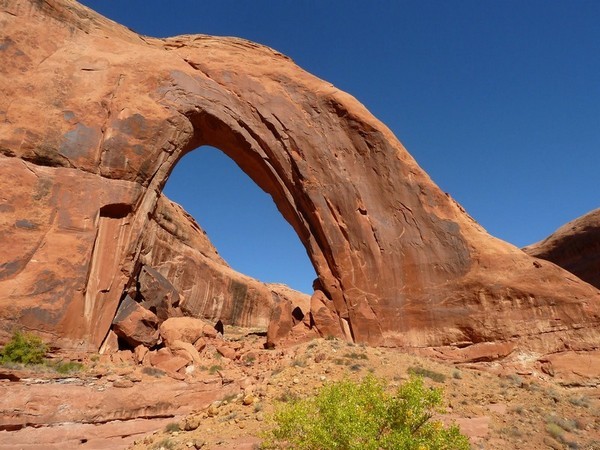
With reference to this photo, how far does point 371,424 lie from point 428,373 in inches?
305

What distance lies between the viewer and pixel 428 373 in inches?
531

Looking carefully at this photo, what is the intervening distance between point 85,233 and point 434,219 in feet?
45.5

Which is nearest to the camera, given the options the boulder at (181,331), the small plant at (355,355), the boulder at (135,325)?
the small plant at (355,355)

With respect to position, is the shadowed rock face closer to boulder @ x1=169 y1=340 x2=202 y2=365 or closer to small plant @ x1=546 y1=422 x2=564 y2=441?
boulder @ x1=169 y1=340 x2=202 y2=365

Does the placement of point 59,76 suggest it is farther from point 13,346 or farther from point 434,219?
point 434,219

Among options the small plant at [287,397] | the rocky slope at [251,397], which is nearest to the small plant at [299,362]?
the rocky slope at [251,397]

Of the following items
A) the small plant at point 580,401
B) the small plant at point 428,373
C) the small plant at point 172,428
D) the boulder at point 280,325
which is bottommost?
the small plant at point 172,428

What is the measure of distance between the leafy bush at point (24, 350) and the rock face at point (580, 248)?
37.3 metres

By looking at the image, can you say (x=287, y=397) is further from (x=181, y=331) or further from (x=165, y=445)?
(x=181, y=331)

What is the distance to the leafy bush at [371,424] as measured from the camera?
6.05 m

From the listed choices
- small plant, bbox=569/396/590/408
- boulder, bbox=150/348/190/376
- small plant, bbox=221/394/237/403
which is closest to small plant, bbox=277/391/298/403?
small plant, bbox=221/394/237/403

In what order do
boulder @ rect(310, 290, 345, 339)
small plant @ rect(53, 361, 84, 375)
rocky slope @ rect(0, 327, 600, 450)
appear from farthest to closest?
boulder @ rect(310, 290, 345, 339) < small plant @ rect(53, 361, 84, 375) < rocky slope @ rect(0, 327, 600, 450)

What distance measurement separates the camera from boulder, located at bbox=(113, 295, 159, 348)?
15.6 metres

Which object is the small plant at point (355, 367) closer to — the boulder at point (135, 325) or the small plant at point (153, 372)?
the small plant at point (153, 372)
